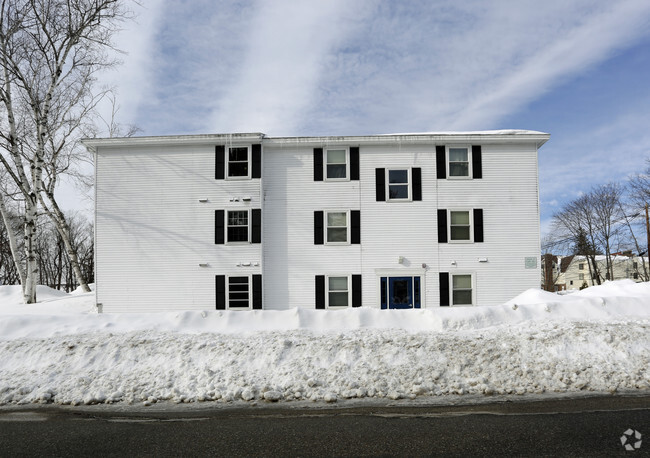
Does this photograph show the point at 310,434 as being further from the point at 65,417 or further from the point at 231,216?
the point at 231,216

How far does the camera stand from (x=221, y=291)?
18.1 metres

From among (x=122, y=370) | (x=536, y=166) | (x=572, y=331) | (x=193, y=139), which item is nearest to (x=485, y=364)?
(x=572, y=331)

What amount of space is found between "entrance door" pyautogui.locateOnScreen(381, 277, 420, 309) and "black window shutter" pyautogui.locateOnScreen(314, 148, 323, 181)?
4.91 metres

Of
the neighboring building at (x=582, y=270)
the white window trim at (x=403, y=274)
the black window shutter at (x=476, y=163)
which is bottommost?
the neighboring building at (x=582, y=270)

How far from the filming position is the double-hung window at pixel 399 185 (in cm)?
1853

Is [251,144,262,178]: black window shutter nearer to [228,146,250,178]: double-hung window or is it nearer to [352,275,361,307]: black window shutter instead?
[228,146,250,178]: double-hung window

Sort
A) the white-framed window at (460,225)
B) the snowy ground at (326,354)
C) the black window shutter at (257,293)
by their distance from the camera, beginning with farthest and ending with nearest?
the white-framed window at (460,225)
the black window shutter at (257,293)
the snowy ground at (326,354)

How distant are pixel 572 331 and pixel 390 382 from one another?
4351 mm

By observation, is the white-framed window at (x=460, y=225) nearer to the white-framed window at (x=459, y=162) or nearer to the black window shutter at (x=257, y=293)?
the white-framed window at (x=459, y=162)

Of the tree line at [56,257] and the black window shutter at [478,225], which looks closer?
the black window shutter at [478,225]

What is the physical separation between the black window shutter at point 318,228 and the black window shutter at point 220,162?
416 centimetres

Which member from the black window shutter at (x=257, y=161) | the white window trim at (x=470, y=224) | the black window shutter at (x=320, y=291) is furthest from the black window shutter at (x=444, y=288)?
the black window shutter at (x=257, y=161)

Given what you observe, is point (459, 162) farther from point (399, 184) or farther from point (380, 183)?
point (380, 183)

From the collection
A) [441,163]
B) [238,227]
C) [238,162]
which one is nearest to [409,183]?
[441,163]
